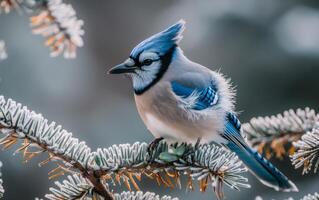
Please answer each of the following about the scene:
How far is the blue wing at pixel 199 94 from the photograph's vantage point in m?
2.83

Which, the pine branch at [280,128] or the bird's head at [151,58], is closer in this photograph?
the pine branch at [280,128]

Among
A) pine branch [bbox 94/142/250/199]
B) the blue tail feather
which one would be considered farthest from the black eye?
pine branch [bbox 94/142/250/199]

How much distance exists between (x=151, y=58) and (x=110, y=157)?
891 mm

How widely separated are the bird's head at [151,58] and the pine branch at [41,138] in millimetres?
760

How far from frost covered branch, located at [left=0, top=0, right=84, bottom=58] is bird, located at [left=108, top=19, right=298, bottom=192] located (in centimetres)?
94

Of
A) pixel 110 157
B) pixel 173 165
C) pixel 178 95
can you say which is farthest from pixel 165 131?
pixel 110 157

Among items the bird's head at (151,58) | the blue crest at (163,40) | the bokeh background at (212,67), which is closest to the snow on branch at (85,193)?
the bird's head at (151,58)

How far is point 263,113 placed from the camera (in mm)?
4141

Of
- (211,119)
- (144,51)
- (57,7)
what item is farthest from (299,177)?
(57,7)

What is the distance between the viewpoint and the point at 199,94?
9.34 ft

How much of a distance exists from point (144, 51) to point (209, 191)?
1.29 m

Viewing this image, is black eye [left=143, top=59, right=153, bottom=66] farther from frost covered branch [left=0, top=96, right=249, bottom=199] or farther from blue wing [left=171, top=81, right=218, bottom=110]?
frost covered branch [left=0, top=96, right=249, bottom=199]

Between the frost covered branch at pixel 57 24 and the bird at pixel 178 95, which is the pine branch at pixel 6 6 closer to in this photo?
the frost covered branch at pixel 57 24

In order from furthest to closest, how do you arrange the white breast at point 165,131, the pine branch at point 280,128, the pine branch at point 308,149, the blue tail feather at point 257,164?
the white breast at point 165,131, the pine branch at point 280,128, the blue tail feather at point 257,164, the pine branch at point 308,149
